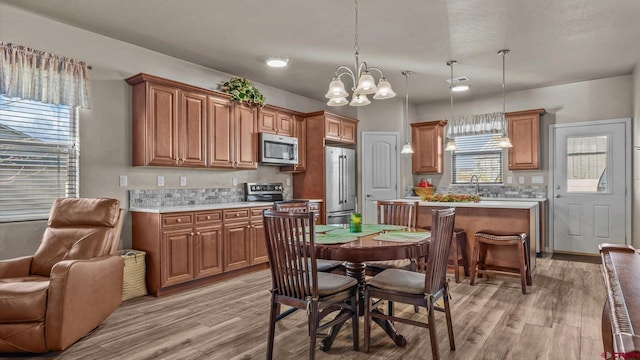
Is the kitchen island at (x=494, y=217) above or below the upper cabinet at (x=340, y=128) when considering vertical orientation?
below

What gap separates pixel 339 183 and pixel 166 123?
2.87 metres

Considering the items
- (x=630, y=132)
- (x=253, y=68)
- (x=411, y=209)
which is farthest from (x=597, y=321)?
(x=253, y=68)

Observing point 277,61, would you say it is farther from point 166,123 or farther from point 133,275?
point 133,275

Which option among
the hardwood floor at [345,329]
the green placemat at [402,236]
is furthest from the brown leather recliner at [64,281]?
the green placemat at [402,236]

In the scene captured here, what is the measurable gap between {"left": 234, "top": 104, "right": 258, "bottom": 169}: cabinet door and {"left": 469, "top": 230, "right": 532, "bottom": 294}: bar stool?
2.92 meters

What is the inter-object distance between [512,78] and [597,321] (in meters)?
3.63

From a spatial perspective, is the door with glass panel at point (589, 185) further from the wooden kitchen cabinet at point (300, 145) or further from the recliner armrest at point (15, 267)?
the recliner armrest at point (15, 267)

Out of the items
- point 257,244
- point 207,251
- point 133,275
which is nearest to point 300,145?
point 257,244

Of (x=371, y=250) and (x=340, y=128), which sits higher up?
(x=340, y=128)

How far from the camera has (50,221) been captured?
3.03 m

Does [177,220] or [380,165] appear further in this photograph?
[380,165]

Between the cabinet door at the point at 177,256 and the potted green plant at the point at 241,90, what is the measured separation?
6.04 feet

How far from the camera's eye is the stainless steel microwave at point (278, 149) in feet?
16.6

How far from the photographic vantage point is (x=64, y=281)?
236cm
